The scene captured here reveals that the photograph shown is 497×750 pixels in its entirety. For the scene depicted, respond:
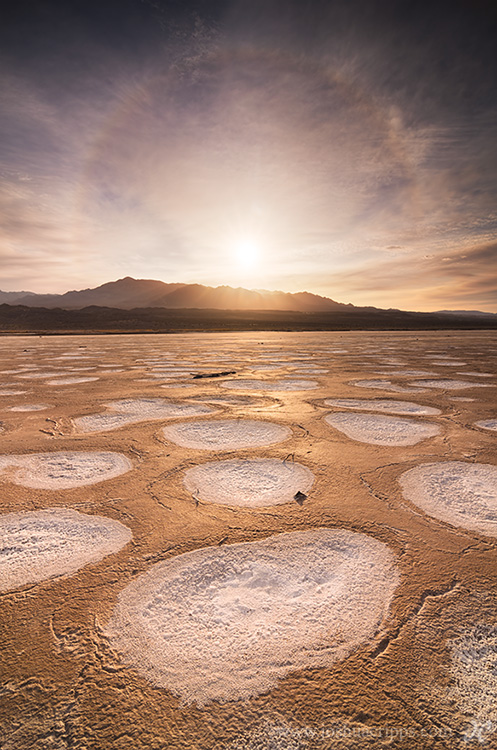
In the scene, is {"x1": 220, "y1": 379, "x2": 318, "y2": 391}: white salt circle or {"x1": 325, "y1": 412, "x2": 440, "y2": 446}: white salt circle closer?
{"x1": 325, "y1": 412, "x2": 440, "y2": 446}: white salt circle

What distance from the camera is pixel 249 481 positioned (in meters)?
2.18

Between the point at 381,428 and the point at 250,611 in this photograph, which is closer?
the point at 250,611

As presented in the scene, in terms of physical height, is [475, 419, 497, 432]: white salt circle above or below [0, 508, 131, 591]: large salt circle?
above

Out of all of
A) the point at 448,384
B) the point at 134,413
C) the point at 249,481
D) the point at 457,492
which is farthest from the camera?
the point at 448,384

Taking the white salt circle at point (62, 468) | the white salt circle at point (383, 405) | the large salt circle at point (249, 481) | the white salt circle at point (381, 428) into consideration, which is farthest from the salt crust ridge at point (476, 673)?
the white salt circle at point (383, 405)

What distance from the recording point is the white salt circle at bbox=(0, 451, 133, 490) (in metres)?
2.19

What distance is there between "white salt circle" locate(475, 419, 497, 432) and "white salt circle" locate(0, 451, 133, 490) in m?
Answer: 3.30

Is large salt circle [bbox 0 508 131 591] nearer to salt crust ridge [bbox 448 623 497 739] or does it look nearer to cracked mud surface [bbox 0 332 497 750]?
cracked mud surface [bbox 0 332 497 750]

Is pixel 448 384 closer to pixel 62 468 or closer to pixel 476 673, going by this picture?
pixel 476 673

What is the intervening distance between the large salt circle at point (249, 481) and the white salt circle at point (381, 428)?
934mm

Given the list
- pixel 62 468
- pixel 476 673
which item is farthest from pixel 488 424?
pixel 62 468

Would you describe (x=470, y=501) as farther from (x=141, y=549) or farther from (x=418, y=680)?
(x=141, y=549)

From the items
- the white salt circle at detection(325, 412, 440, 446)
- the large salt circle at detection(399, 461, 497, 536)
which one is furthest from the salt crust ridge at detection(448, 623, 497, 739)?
the white salt circle at detection(325, 412, 440, 446)

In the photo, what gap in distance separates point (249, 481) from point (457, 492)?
128 cm
